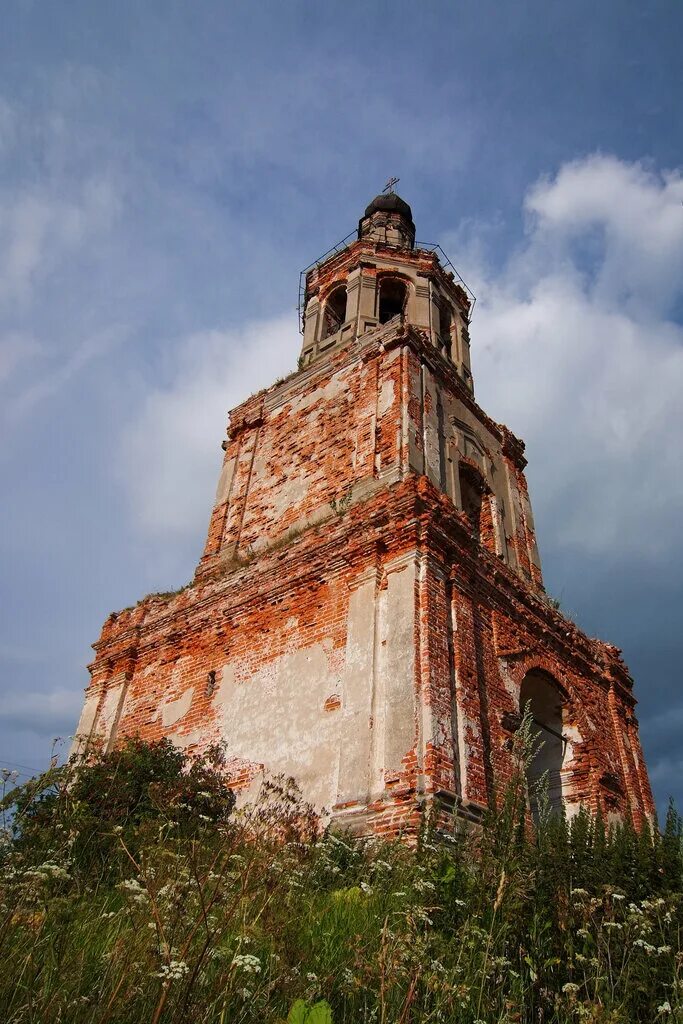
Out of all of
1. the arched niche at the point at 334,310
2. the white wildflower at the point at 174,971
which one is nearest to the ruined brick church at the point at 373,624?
the arched niche at the point at 334,310

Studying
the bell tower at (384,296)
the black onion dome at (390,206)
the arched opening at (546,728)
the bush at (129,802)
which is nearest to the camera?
the bush at (129,802)

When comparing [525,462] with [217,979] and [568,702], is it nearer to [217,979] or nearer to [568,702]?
[568,702]

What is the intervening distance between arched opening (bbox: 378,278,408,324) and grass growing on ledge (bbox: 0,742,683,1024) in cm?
1388

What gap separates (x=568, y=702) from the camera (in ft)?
36.0

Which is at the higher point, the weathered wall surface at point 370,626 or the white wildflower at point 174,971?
the weathered wall surface at point 370,626

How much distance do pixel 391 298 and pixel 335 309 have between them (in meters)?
1.43

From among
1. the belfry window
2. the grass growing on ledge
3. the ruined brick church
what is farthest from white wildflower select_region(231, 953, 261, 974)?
the belfry window

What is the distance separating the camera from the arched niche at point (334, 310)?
16875mm

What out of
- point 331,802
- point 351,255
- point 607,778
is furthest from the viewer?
point 351,255

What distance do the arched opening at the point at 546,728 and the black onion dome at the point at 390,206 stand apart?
49.9 ft

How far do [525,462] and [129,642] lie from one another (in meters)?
9.05

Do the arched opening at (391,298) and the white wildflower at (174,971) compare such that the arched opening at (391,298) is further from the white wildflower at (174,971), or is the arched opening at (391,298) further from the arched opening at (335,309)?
the white wildflower at (174,971)

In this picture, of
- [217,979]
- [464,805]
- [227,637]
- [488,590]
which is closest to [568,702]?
[488,590]

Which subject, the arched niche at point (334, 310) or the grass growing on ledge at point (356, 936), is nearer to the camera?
the grass growing on ledge at point (356, 936)
